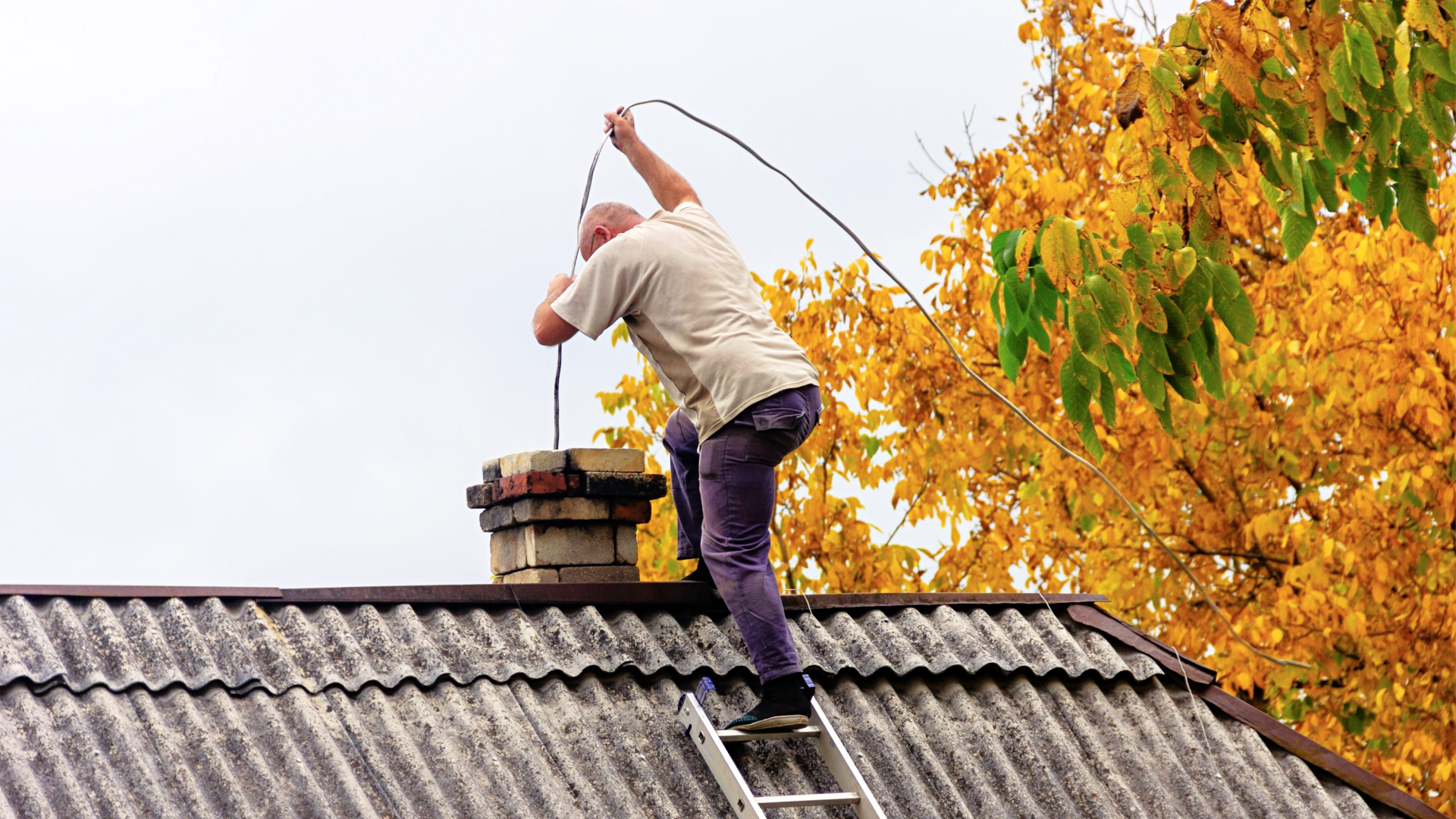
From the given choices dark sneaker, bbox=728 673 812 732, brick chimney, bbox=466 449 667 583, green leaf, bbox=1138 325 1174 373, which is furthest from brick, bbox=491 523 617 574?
green leaf, bbox=1138 325 1174 373

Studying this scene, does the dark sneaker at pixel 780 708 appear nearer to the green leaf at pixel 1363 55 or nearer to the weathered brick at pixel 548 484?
the weathered brick at pixel 548 484

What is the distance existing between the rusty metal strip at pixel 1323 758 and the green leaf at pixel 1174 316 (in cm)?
188

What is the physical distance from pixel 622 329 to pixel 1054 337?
136 inches

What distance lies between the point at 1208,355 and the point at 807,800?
2.11 metres

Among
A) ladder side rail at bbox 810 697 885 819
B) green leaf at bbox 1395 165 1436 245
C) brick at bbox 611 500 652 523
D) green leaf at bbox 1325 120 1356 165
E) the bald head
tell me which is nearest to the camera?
green leaf at bbox 1325 120 1356 165

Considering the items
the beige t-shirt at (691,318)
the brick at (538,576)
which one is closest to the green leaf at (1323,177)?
the beige t-shirt at (691,318)

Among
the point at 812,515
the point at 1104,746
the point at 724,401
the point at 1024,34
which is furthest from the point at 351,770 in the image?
the point at 1024,34

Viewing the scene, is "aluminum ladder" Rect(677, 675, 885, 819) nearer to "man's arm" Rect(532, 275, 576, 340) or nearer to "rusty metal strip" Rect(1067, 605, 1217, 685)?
"man's arm" Rect(532, 275, 576, 340)

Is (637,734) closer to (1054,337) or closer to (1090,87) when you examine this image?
(1054,337)

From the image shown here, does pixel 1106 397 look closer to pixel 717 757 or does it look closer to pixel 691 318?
pixel 691 318

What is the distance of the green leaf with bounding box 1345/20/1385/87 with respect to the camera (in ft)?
13.8

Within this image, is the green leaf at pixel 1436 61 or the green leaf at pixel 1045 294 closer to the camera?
the green leaf at pixel 1436 61

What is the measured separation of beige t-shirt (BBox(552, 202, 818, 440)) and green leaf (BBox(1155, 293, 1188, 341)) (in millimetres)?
1229

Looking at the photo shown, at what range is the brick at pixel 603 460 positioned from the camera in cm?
585
